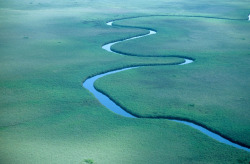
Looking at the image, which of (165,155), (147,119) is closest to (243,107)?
(147,119)

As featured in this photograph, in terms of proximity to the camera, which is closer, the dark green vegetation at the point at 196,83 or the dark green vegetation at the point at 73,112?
the dark green vegetation at the point at 73,112

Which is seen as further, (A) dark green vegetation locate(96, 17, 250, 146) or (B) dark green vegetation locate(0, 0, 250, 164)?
(A) dark green vegetation locate(96, 17, 250, 146)

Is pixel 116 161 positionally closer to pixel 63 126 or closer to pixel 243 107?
pixel 63 126

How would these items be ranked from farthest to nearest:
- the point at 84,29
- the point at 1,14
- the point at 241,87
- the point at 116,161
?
the point at 1,14 < the point at 84,29 < the point at 241,87 < the point at 116,161

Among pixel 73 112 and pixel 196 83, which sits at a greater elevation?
pixel 196 83

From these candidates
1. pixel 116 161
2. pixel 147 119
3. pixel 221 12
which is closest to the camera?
pixel 116 161

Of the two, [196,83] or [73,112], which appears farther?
[196,83]

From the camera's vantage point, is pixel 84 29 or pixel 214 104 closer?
pixel 214 104

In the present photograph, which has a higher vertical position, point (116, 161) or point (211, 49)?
point (211, 49)
